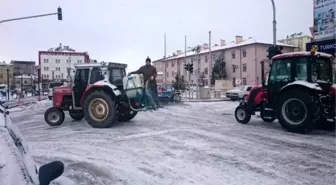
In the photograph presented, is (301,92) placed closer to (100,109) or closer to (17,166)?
(100,109)

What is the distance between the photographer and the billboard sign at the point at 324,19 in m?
15.2

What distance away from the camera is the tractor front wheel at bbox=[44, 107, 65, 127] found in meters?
10.2

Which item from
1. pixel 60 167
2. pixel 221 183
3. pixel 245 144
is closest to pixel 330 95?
pixel 245 144

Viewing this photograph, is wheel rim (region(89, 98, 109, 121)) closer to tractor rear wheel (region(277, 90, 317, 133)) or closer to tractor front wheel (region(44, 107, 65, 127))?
tractor front wheel (region(44, 107, 65, 127))

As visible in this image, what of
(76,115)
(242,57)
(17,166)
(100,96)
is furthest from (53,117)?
(242,57)

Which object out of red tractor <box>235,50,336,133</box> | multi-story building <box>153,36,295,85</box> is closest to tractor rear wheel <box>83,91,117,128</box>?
red tractor <box>235,50,336,133</box>

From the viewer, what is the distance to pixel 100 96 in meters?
9.38

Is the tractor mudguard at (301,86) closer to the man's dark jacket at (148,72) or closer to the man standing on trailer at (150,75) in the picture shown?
the man standing on trailer at (150,75)

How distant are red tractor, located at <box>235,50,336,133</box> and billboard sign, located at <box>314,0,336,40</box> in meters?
7.63

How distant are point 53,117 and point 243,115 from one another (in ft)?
22.6

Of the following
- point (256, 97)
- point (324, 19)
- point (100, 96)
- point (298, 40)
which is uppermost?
point (298, 40)

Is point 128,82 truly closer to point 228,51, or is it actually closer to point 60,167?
point 60,167

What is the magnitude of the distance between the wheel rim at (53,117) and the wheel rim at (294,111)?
7.62 m

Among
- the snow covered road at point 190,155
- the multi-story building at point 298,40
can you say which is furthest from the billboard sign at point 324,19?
the multi-story building at point 298,40
